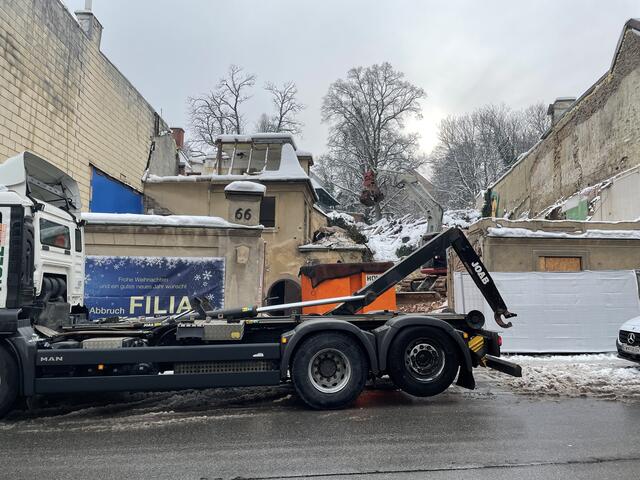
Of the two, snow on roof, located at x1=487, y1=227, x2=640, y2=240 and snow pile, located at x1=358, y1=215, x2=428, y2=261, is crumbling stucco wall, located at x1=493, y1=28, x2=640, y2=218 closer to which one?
snow on roof, located at x1=487, y1=227, x2=640, y2=240

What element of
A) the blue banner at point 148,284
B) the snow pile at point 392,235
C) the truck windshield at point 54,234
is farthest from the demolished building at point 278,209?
the truck windshield at point 54,234

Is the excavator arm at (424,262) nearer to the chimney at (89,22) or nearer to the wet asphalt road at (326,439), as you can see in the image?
the wet asphalt road at (326,439)

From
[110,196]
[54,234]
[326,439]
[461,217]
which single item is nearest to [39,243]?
[54,234]

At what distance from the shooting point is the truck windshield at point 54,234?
22.1ft

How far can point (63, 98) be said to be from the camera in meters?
16.9

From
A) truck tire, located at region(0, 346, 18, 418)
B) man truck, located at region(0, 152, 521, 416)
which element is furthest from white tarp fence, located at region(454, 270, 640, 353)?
truck tire, located at region(0, 346, 18, 418)

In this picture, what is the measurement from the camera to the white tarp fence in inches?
484

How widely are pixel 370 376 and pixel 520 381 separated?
3.05m

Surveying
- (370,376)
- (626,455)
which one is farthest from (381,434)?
(626,455)

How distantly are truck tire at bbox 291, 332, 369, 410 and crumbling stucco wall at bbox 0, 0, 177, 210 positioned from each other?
1172 cm

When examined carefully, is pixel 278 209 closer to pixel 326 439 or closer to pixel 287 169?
pixel 287 169

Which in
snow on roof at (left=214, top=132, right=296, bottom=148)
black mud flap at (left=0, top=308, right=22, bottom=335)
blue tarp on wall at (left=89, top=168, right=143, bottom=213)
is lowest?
black mud flap at (left=0, top=308, right=22, bottom=335)

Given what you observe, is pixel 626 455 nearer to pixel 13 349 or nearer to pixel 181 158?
pixel 13 349

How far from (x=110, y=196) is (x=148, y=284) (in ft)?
31.2
